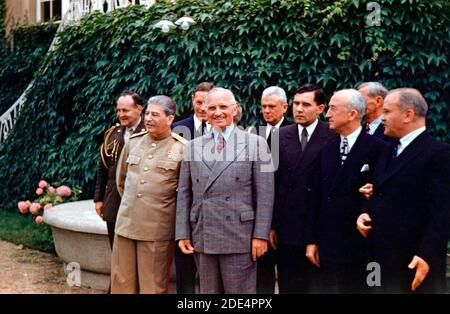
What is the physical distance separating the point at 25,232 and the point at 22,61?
4785 millimetres

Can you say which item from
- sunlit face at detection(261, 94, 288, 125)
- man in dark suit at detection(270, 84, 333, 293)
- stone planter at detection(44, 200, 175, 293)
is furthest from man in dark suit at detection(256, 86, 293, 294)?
stone planter at detection(44, 200, 175, 293)

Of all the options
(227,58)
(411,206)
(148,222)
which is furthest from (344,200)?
(227,58)

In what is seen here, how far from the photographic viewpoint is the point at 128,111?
5215mm

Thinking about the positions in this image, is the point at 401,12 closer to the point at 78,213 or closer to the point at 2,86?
the point at 78,213

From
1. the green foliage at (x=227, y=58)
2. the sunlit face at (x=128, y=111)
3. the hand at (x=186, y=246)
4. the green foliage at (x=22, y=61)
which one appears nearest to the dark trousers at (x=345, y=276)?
the hand at (x=186, y=246)

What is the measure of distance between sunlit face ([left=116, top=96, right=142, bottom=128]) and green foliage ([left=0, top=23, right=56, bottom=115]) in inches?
297

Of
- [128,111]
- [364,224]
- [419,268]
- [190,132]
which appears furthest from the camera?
[190,132]

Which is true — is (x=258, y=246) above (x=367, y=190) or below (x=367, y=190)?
below

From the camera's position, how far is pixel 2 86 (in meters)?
12.6

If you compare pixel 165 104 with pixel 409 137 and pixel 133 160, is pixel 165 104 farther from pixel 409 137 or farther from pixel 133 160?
pixel 409 137

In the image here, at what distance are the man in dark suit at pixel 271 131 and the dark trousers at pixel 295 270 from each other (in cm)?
16

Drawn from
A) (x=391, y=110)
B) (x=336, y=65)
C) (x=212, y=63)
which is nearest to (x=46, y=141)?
(x=212, y=63)

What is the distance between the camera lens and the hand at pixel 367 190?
13.3 feet

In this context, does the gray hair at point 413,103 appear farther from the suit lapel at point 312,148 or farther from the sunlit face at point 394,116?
the suit lapel at point 312,148
